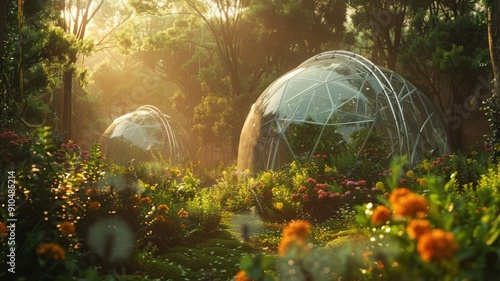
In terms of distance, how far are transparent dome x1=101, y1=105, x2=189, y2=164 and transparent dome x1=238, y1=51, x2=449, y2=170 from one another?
1000 centimetres

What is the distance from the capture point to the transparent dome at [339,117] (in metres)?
14.6

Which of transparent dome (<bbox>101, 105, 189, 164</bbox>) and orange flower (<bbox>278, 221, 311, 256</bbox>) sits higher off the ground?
orange flower (<bbox>278, 221, 311, 256</bbox>)

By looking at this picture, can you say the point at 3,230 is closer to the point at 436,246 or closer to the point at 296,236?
the point at 296,236

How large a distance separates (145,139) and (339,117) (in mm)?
14567

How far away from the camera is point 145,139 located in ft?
87.8

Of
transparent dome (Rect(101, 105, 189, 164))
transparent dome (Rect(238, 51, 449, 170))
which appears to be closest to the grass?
transparent dome (Rect(238, 51, 449, 170))

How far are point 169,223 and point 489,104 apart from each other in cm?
986

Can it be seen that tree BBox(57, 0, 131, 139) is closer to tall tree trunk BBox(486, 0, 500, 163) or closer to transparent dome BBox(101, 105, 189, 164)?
transparent dome BBox(101, 105, 189, 164)

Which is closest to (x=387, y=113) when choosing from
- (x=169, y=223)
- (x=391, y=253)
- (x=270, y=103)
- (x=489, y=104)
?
(x=489, y=104)

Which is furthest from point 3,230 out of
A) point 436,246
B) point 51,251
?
point 436,246

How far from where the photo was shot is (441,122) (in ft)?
58.0

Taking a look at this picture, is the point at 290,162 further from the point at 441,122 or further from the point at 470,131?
the point at 470,131

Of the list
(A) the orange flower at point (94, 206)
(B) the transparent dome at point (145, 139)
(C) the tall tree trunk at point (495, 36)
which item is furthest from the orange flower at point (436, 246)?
(B) the transparent dome at point (145, 139)

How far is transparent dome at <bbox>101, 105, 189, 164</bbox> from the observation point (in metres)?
26.5
